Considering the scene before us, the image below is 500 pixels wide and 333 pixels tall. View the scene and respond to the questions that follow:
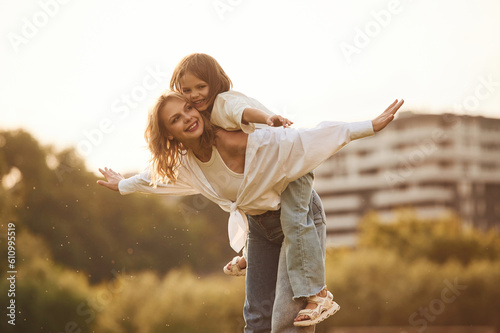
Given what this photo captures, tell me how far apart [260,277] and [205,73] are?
0.93 meters

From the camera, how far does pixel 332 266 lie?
68.7 ft

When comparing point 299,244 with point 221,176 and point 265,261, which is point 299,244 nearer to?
point 265,261

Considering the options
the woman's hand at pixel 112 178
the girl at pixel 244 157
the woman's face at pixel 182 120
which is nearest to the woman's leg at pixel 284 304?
the girl at pixel 244 157

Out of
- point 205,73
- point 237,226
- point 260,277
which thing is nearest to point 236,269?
point 260,277

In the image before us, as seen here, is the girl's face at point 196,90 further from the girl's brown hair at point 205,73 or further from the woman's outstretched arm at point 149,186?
the woman's outstretched arm at point 149,186

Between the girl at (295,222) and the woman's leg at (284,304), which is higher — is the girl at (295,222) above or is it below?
above

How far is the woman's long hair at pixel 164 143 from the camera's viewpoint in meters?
2.78

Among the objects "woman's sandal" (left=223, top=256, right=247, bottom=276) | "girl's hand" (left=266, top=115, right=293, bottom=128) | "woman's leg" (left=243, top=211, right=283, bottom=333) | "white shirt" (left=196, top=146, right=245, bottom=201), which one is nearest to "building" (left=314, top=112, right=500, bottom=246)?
"woman's sandal" (left=223, top=256, right=247, bottom=276)

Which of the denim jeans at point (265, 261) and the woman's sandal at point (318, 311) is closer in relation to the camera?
the woman's sandal at point (318, 311)

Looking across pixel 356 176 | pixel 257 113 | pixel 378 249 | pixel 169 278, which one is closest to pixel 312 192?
pixel 257 113

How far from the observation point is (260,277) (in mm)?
2959

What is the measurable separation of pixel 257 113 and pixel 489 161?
32069mm

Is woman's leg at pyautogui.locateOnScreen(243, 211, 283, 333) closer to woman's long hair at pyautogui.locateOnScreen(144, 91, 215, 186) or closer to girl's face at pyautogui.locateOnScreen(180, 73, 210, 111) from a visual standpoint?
woman's long hair at pyautogui.locateOnScreen(144, 91, 215, 186)

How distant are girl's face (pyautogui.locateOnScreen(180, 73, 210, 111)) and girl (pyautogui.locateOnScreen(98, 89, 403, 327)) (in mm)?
86
